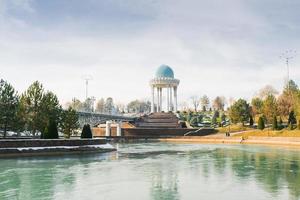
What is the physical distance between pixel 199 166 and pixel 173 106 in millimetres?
104047

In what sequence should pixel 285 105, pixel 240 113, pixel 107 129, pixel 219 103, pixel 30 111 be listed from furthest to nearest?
1. pixel 219 103
2. pixel 107 129
3. pixel 285 105
4. pixel 240 113
5. pixel 30 111

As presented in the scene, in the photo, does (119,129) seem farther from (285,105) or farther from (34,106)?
(34,106)

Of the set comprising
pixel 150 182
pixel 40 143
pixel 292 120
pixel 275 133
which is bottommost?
pixel 150 182

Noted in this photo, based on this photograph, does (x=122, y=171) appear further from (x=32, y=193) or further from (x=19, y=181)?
(x=32, y=193)

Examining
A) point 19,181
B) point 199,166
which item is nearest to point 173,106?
point 199,166

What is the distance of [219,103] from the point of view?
528ft

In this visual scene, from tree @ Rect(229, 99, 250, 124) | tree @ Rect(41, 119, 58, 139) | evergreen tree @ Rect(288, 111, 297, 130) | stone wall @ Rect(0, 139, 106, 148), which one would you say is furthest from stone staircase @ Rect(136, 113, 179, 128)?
tree @ Rect(41, 119, 58, 139)

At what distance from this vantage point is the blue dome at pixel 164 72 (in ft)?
412

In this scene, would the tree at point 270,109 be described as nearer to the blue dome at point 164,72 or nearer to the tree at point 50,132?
the blue dome at point 164,72

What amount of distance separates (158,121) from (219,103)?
55974 millimetres

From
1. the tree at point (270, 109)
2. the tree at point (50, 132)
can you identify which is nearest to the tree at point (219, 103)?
the tree at point (270, 109)

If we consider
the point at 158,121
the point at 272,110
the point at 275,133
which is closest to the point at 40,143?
the point at 275,133

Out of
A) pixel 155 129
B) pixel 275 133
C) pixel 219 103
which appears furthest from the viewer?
pixel 219 103

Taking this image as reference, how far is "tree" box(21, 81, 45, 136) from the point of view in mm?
51344
